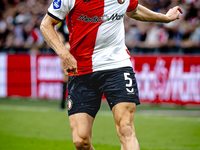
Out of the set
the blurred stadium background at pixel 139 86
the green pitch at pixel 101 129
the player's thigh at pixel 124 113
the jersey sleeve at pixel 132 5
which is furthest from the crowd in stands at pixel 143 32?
the player's thigh at pixel 124 113

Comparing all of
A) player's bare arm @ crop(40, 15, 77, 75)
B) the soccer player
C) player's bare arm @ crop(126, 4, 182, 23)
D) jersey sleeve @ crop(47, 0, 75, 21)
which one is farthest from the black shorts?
player's bare arm @ crop(126, 4, 182, 23)

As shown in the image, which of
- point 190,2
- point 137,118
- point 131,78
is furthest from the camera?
point 190,2

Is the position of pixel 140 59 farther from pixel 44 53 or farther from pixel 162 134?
pixel 162 134

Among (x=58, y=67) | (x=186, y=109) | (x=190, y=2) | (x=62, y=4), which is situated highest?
(x=190, y=2)

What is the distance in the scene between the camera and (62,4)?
3.48m

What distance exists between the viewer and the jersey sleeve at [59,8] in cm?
348

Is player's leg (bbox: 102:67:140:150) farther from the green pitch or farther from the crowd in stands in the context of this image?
the crowd in stands

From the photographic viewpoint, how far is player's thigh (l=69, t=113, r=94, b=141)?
370 centimetres

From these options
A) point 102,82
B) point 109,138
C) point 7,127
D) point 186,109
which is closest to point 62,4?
point 102,82

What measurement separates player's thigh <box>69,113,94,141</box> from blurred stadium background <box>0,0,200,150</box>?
192 cm

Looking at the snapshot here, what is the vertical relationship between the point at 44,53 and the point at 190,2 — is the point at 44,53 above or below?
below

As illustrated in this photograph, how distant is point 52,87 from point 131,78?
837cm

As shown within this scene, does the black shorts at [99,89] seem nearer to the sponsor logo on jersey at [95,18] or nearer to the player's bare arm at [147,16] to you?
the sponsor logo on jersey at [95,18]

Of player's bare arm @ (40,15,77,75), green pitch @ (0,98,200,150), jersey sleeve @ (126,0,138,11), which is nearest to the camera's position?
player's bare arm @ (40,15,77,75)
